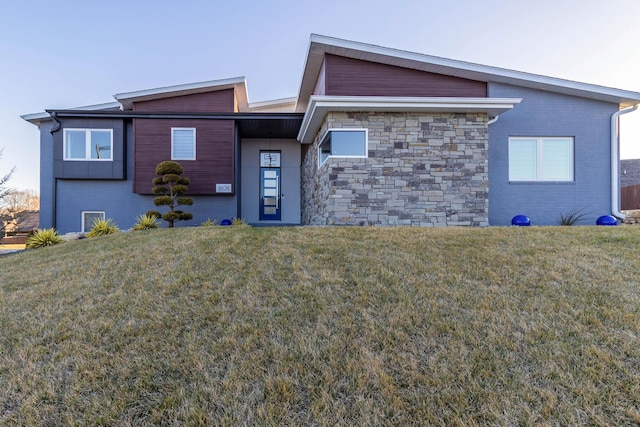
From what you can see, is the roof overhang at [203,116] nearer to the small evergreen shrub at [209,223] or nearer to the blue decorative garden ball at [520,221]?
the small evergreen shrub at [209,223]

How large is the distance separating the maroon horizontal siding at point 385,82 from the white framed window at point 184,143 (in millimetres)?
4753

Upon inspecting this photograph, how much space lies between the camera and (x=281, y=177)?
1297 cm

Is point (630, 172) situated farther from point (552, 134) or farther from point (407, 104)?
point (407, 104)

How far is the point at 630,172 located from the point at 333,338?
24.9 meters

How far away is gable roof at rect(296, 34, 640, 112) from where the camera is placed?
28.3 feet

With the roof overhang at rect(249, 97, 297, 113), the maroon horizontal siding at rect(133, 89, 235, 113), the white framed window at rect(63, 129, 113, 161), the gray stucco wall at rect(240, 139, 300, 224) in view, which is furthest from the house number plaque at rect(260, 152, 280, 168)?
the white framed window at rect(63, 129, 113, 161)

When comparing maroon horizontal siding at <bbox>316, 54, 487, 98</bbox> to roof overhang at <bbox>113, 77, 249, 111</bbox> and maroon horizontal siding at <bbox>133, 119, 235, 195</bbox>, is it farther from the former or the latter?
roof overhang at <bbox>113, 77, 249, 111</bbox>

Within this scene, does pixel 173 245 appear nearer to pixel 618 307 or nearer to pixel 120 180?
pixel 618 307

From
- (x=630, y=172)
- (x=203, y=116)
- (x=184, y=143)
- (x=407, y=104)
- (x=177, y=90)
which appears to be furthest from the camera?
(x=630, y=172)

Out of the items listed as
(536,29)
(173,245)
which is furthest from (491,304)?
(536,29)

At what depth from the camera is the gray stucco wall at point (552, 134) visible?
894cm

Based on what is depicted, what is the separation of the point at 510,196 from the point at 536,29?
17.1 feet

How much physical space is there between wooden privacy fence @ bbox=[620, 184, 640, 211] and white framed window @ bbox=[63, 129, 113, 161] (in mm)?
21193

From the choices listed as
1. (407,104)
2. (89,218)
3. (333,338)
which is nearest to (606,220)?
(407,104)
